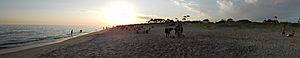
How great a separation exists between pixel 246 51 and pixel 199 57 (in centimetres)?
338

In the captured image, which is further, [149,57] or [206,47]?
[206,47]

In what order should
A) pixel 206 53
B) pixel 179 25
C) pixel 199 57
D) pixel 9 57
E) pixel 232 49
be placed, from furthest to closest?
pixel 179 25 → pixel 9 57 → pixel 232 49 → pixel 206 53 → pixel 199 57

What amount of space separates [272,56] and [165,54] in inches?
212

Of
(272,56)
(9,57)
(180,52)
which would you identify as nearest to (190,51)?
(180,52)

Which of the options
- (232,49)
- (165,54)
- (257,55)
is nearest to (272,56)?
(257,55)

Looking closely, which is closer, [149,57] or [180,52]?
[149,57]

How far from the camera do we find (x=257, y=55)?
15602 millimetres

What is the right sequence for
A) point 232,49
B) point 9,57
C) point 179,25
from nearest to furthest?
point 232,49
point 9,57
point 179,25

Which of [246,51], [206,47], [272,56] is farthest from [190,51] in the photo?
[272,56]

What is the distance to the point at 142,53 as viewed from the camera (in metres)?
16.9

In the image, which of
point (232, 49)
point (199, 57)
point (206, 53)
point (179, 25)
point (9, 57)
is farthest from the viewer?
point (179, 25)

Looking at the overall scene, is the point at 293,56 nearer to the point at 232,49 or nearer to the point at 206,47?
the point at 232,49

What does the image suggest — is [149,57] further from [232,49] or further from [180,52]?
[232,49]

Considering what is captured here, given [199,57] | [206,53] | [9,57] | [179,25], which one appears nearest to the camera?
[199,57]
